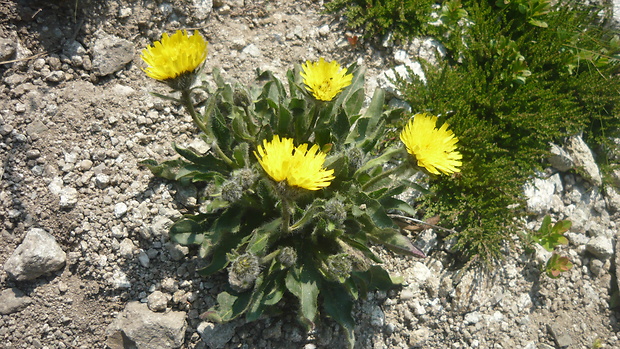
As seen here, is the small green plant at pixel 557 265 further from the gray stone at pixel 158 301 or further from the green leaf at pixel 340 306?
the gray stone at pixel 158 301

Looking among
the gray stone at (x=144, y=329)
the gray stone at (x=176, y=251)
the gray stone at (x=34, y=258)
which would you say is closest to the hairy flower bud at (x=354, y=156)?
the gray stone at (x=176, y=251)

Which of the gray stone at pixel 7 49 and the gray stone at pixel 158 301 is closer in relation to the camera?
the gray stone at pixel 158 301

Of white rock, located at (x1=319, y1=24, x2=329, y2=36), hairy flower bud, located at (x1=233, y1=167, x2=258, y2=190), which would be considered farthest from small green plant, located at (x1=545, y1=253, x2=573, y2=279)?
white rock, located at (x1=319, y1=24, x2=329, y2=36)

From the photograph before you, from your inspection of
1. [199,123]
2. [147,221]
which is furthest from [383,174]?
[147,221]

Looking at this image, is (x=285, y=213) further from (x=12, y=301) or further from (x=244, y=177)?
(x=12, y=301)

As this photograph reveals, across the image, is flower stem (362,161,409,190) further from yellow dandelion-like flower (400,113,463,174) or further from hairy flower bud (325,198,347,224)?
hairy flower bud (325,198,347,224)

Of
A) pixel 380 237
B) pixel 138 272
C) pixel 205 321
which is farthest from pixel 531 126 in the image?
pixel 138 272
